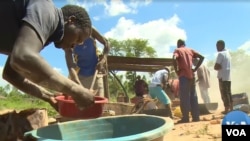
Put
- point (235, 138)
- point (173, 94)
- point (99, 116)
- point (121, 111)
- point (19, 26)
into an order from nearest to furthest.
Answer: point (19, 26) < point (235, 138) < point (99, 116) < point (121, 111) < point (173, 94)

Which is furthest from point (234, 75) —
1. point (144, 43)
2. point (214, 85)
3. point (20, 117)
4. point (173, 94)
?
point (20, 117)

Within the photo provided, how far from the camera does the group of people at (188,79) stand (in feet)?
20.8

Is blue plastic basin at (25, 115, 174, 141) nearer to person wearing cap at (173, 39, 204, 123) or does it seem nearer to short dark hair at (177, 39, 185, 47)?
person wearing cap at (173, 39, 204, 123)

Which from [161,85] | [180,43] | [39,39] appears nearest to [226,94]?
[161,85]

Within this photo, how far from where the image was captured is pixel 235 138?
7.25 feet

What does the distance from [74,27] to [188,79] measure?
4.48 metres

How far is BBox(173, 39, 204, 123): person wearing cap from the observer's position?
6.32 meters

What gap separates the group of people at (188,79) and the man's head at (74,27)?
14.0 ft

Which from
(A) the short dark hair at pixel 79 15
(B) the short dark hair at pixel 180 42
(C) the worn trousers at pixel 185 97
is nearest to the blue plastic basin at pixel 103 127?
(A) the short dark hair at pixel 79 15

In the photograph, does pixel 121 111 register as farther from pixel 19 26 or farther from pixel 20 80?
pixel 19 26

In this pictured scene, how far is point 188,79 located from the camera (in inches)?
251

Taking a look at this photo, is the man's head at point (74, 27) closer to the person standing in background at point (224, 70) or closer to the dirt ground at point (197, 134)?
the dirt ground at point (197, 134)

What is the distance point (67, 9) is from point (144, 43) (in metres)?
27.3

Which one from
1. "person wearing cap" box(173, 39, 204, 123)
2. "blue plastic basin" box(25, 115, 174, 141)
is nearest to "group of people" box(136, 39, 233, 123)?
"person wearing cap" box(173, 39, 204, 123)
